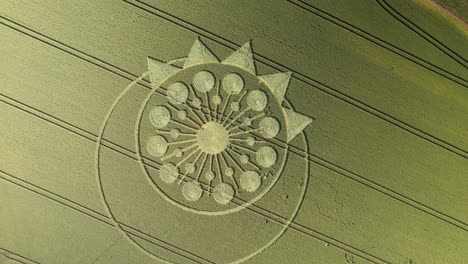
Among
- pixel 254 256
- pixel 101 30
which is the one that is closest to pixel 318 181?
pixel 254 256

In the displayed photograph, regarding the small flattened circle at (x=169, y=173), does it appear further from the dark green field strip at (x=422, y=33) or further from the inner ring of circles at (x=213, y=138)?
the dark green field strip at (x=422, y=33)

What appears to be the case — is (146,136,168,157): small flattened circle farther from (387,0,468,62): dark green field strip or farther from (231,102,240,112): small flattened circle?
(387,0,468,62): dark green field strip

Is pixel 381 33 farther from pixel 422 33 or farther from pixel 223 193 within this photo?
pixel 223 193

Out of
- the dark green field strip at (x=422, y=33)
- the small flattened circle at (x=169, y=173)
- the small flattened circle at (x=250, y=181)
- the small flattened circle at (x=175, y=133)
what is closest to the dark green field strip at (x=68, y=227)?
the small flattened circle at (x=169, y=173)

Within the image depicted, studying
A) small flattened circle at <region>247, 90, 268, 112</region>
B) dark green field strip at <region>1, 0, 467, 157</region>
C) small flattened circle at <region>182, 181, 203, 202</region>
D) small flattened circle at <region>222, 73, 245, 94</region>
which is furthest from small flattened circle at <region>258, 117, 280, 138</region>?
small flattened circle at <region>182, 181, 203, 202</region>

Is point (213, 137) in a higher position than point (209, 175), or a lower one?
higher

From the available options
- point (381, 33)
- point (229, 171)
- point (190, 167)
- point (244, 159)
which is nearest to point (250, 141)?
point (244, 159)

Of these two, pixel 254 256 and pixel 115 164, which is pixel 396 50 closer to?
pixel 254 256
